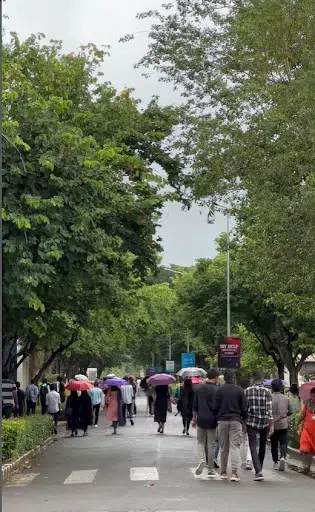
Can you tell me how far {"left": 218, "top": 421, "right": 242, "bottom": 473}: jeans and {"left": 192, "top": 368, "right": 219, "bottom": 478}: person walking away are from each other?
1.45ft

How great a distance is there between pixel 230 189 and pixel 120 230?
2818 millimetres

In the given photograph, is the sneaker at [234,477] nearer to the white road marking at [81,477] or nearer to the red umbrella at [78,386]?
the white road marking at [81,477]

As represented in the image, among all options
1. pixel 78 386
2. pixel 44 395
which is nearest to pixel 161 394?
pixel 78 386

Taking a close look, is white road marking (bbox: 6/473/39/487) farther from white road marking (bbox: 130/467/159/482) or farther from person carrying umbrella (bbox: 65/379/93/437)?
person carrying umbrella (bbox: 65/379/93/437)

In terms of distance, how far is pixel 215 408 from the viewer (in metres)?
15.8

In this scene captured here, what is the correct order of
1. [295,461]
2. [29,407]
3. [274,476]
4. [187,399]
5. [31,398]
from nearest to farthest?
[274,476]
[295,461]
[187,399]
[31,398]
[29,407]

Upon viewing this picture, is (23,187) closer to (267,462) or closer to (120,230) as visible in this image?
(120,230)

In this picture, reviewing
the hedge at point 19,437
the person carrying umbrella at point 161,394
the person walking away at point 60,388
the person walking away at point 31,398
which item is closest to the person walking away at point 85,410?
the person carrying umbrella at point 161,394

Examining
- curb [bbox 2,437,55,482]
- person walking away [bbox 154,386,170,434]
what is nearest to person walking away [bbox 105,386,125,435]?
person walking away [bbox 154,386,170,434]

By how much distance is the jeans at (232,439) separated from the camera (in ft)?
50.6

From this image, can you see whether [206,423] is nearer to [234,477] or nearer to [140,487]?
[234,477]

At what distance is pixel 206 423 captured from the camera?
638 inches

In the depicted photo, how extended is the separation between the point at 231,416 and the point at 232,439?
37 centimetres

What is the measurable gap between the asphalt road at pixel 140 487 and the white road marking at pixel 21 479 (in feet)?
0.06
